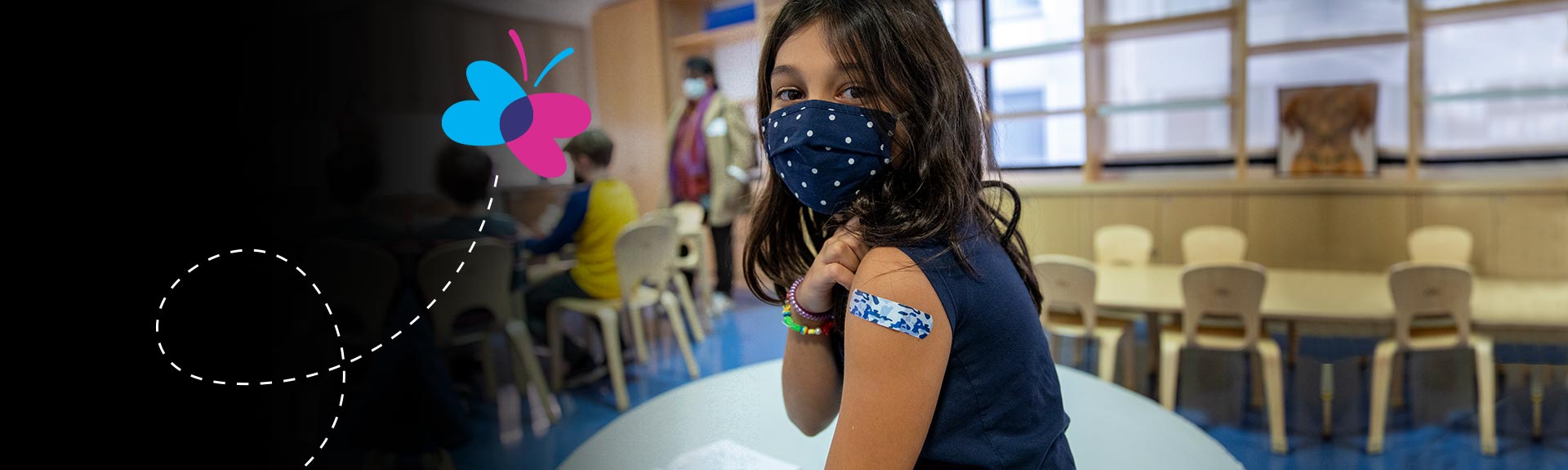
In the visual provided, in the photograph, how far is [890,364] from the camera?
1.76 feet

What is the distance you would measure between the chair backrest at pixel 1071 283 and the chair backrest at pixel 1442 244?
4.39 feet

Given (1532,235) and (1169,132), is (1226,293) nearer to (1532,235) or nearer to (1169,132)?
(1532,235)

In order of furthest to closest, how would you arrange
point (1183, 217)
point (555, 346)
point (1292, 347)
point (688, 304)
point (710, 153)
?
point (1183, 217), point (1292, 347), point (688, 304), point (710, 153), point (555, 346)

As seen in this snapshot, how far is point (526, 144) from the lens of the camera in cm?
Answer: 56

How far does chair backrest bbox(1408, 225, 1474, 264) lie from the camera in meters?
2.72

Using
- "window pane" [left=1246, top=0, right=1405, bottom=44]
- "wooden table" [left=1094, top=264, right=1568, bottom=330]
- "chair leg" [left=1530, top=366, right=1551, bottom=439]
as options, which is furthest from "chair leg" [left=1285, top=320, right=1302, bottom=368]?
"window pane" [left=1246, top=0, right=1405, bottom=44]

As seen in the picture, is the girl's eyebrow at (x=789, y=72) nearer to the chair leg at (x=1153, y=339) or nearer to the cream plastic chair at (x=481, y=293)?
the cream plastic chair at (x=481, y=293)

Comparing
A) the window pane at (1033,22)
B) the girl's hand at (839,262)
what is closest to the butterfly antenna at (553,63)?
the girl's hand at (839,262)

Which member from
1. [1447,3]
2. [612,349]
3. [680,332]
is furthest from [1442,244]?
[612,349]

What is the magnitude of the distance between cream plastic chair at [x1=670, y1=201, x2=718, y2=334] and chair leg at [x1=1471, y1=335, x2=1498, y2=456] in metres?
2.02

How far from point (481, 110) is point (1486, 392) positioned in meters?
2.66

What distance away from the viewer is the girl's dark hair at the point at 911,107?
0.57m

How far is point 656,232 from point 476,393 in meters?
0.75

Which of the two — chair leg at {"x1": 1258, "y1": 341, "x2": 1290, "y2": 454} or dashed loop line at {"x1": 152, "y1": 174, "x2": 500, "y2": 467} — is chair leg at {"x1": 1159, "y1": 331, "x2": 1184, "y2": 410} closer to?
chair leg at {"x1": 1258, "y1": 341, "x2": 1290, "y2": 454}
